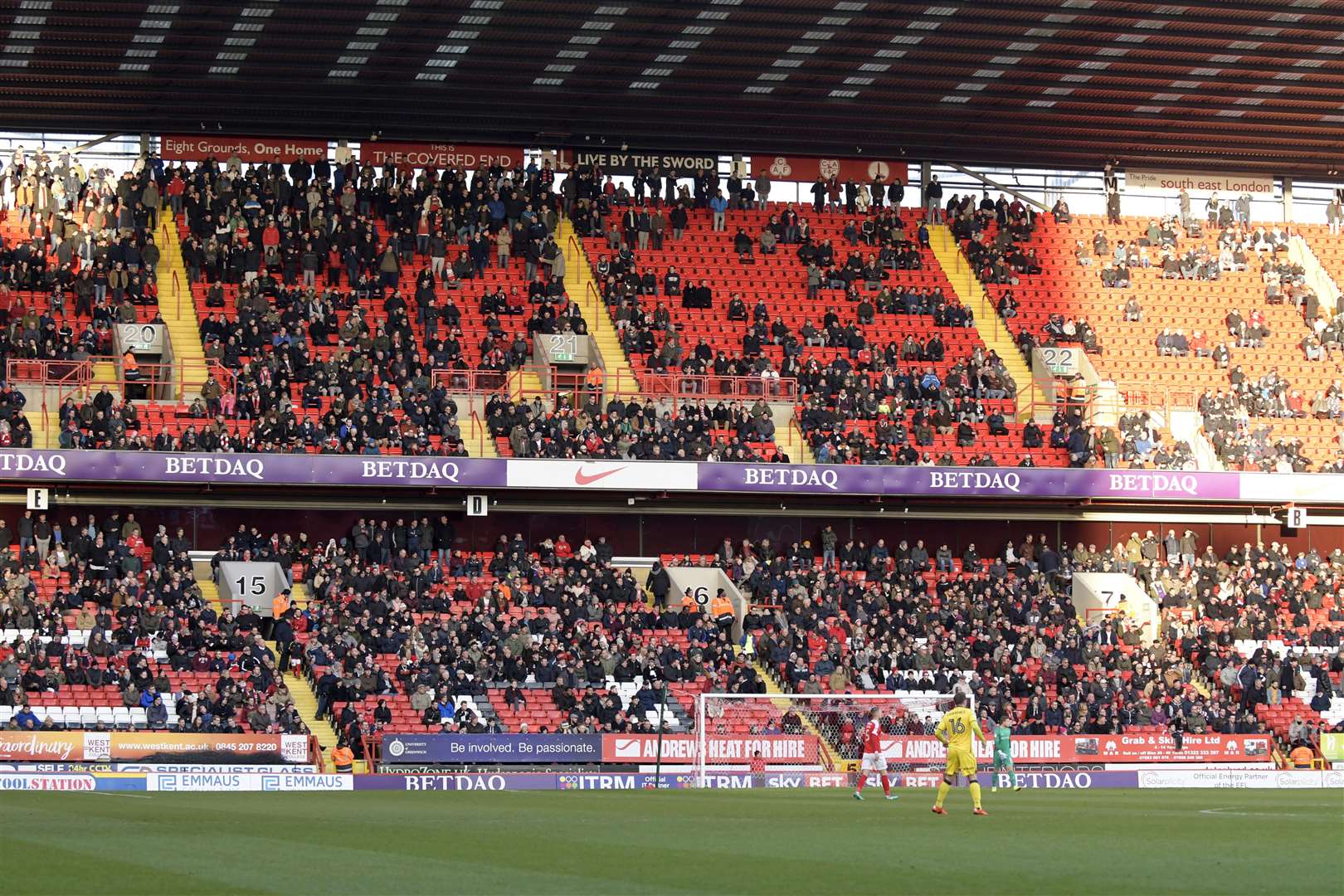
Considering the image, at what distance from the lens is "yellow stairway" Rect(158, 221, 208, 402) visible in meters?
47.1

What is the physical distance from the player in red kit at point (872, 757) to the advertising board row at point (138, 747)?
10.9 metres

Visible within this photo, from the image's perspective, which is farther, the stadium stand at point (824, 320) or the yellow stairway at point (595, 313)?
the yellow stairway at point (595, 313)

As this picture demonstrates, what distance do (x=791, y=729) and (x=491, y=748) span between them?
19.7 ft

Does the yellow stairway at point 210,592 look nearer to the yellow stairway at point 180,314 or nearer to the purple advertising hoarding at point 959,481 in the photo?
the yellow stairway at point 180,314

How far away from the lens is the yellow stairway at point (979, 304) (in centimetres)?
5359

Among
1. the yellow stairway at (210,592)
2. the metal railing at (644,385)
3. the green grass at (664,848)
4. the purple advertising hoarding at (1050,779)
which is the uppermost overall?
the metal railing at (644,385)

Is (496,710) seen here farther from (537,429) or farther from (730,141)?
(730,141)

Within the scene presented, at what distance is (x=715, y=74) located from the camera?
165 feet

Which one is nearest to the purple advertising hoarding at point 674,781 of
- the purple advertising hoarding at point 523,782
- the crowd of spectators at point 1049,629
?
the purple advertising hoarding at point 523,782

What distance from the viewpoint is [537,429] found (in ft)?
153

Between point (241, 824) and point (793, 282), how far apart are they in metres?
34.1

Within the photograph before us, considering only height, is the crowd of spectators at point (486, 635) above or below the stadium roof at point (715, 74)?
below

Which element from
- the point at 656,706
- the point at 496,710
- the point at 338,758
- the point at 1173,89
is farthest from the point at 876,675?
the point at 1173,89

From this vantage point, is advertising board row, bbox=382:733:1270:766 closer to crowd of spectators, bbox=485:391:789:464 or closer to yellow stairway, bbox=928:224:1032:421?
crowd of spectators, bbox=485:391:789:464
